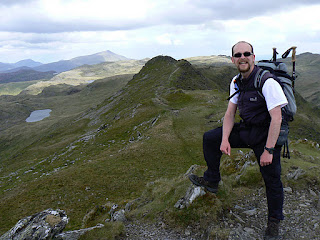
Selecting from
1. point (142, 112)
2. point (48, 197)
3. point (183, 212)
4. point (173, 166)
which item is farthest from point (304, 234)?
point (142, 112)

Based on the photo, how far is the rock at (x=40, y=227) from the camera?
359 inches

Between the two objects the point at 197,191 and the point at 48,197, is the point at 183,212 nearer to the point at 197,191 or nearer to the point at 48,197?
the point at 197,191

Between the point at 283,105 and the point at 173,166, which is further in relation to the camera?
the point at 173,166

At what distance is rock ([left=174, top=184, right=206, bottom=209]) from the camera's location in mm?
9718

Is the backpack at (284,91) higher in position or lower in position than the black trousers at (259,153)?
higher

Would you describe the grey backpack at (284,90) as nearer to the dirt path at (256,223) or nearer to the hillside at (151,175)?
the dirt path at (256,223)

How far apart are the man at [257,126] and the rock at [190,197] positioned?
244 centimetres

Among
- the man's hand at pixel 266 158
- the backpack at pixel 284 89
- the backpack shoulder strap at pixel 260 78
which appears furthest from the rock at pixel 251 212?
the backpack shoulder strap at pixel 260 78

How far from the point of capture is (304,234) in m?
8.03

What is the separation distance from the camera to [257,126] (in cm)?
745

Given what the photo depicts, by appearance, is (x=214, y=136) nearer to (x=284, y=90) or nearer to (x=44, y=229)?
(x=284, y=90)

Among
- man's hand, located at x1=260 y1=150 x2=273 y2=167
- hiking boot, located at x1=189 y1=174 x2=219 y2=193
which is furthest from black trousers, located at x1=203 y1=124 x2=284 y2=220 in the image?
hiking boot, located at x1=189 y1=174 x2=219 y2=193

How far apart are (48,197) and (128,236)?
20.1 m

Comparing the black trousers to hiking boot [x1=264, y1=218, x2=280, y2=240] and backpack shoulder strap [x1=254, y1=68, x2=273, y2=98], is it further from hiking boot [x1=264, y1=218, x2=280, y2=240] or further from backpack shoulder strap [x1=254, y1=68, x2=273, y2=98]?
backpack shoulder strap [x1=254, y1=68, x2=273, y2=98]
